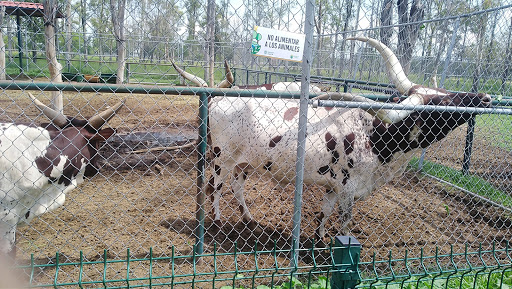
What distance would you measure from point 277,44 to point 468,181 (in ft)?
16.0

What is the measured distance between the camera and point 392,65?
379 cm

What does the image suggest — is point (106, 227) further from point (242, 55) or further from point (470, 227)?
point (470, 227)

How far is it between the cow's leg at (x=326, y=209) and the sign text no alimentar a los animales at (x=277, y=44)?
2.10 metres

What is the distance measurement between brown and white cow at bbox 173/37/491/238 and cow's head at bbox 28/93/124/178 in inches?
50.7

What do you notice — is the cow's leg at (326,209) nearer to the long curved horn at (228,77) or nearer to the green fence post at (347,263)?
the long curved horn at (228,77)

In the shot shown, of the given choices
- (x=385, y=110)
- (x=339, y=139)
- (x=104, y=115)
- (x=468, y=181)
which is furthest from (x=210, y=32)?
(x=468, y=181)

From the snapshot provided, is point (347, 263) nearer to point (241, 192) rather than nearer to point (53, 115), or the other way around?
point (241, 192)

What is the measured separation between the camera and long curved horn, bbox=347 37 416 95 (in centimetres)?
371

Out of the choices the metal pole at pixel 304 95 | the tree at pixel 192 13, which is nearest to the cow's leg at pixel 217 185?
the metal pole at pixel 304 95

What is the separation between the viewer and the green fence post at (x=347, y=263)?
179 centimetres

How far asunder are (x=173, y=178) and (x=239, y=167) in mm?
1734

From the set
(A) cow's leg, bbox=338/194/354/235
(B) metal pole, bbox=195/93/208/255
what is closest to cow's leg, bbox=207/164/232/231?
(B) metal pole, bbox=195/93/208/255

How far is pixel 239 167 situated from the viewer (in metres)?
4.63

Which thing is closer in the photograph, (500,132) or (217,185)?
(217,185)
